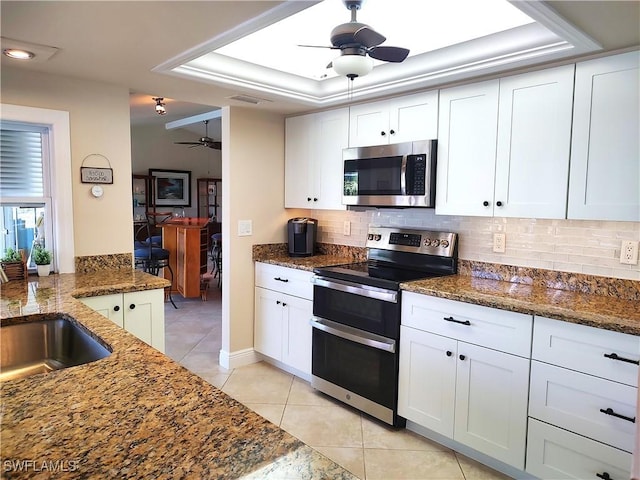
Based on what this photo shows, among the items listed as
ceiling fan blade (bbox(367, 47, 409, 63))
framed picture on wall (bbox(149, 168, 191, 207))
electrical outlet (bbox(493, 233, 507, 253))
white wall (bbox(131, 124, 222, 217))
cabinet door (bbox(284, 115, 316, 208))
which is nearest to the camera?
ceiling fan blade (bbox(367, 47, 409, 63))

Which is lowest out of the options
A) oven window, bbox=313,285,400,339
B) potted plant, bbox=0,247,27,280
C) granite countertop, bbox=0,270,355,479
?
oven window, bbox=313,285,400,339

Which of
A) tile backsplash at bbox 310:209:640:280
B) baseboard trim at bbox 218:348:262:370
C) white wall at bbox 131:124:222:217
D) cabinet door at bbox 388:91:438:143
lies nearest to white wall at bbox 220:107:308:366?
baseboard trim at bbox 218:348:262:370

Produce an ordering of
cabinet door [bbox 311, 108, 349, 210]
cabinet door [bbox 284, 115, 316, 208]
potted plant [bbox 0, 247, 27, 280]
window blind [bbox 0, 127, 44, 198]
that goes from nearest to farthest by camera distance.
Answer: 1. potted plant [bbox 0, 247, 27, 280]
2. window blind [bbox 0, 127, 44, 198]
3. cabinet door [bbox 311, 108, 349, 210]
4. cabinet door [bbox 284, 115, 316, 208]

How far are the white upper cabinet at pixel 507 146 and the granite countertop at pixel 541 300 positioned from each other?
414mm

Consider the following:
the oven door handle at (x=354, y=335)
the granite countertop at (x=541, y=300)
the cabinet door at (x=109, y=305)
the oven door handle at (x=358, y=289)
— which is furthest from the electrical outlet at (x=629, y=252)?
the cabinet door at (x=109, y=305)

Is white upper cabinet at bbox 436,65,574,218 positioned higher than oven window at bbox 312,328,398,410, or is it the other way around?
white upper cabinet at bbox 436,65,574,218

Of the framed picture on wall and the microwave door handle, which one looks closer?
the microwave door handle

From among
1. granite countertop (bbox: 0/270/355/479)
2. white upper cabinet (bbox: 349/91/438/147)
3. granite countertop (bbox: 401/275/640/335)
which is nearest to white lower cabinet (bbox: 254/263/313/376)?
granite countertop (bbox: 401/275/640/335)

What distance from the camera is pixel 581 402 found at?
1.92 meters

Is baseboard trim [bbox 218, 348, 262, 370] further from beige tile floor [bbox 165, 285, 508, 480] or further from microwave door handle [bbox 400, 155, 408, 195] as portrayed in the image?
microwave door handle [bbox 400, 155, 408, 195]

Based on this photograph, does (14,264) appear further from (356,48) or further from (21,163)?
(356,48)

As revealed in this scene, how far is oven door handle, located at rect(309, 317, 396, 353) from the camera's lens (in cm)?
264

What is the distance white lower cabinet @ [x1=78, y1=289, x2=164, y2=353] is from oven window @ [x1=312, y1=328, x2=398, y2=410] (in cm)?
107

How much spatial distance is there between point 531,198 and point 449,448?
1.47m
